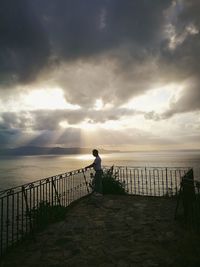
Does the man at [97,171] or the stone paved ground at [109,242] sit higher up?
the man at [97,171]

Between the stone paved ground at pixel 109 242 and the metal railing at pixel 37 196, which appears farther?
the metal railing at pixel 37 196

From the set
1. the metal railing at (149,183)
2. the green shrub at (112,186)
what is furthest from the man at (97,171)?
the metal railing at (149,183)

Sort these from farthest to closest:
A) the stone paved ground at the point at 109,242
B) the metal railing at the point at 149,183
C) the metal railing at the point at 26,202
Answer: the metal railing at the point at 149,183 < the metal railing at the point at 26,202 < the stone paved ground at the point at 109,242

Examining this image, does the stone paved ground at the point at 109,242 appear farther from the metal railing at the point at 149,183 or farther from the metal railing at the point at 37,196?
the metal railing at the point at 149,183

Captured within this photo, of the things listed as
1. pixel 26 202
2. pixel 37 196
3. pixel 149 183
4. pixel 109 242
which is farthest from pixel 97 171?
pixel 149 183

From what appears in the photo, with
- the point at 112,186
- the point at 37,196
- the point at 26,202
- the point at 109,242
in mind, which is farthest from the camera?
the point at 112,186

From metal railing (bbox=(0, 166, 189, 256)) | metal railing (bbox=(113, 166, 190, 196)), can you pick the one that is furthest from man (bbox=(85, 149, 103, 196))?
metal railing (bbox=(113, 166, 190, 196))

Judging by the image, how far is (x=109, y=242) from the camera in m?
6.21

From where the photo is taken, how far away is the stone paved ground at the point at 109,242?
17.0ft

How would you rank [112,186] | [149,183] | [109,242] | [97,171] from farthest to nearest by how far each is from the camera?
[149,183]
[112,186]
[97,171]
[109,242]

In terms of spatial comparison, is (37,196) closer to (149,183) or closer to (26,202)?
(26,202)

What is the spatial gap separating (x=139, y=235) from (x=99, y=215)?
2.49 m

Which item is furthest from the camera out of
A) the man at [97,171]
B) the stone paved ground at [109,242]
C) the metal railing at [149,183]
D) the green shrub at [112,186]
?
the metal railing at [149,183]

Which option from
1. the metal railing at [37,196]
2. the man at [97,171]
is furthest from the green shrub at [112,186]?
the man at [97,171]
